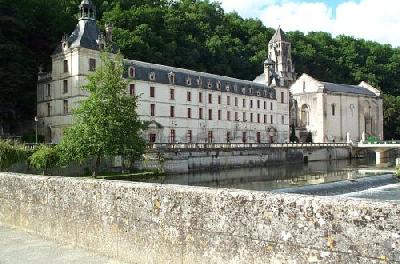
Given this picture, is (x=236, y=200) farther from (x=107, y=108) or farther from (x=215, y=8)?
(x=215, y=8)

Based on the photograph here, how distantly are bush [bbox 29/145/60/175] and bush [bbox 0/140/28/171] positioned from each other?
2.41ft

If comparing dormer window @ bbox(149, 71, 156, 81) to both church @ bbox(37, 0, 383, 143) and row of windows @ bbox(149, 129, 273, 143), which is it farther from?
row of windows @ bbox(149, 129, 273, 143)

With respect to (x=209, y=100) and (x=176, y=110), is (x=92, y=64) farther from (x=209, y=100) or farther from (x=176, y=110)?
(x=209, y=100)

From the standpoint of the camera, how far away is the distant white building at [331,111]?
80.0 meters

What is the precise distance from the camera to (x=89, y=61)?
142 feet

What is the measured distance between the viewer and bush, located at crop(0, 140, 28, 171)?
87.3 feet

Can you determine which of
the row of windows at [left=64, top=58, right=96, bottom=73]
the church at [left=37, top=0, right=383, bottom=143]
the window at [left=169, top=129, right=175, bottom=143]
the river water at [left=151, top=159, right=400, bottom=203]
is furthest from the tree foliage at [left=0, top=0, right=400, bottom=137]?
the river water at [left=151, top=159, right=400, bottom=203]

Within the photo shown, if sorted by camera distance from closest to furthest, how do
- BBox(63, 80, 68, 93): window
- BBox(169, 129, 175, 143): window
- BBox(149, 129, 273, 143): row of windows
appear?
1. BBox(63, 80, 68, 93): window
2. BBox(149, 129, 273, 143): row of windows
3. BBox(169, 129, 175, 143): window

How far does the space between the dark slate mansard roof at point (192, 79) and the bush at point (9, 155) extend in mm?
18805

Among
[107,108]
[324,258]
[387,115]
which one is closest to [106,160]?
[107,108]

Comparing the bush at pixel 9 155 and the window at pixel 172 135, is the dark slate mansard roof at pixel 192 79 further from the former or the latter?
the bush at pixel 9 155

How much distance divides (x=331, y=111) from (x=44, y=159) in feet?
204

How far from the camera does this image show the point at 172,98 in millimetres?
52719

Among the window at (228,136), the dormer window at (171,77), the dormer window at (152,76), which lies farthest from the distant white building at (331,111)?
the dormer window at (152,76)
